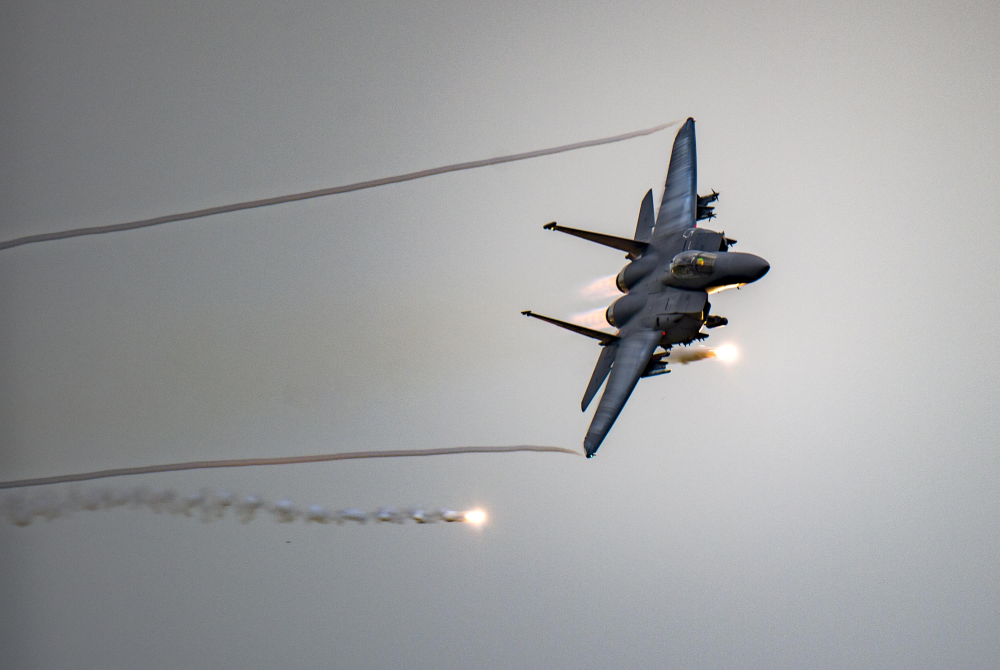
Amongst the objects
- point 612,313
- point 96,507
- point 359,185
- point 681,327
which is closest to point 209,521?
point 96,507

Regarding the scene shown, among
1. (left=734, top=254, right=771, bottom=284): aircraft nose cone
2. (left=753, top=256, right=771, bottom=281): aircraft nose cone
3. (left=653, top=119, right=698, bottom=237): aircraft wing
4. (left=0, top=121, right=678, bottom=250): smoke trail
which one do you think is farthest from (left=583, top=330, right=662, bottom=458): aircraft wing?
(left=0, top=121, right=678, bottom=250): smoke trail

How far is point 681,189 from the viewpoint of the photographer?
1430 cm

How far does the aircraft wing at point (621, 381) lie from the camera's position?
1270 cm

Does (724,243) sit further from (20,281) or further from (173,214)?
(20,281)

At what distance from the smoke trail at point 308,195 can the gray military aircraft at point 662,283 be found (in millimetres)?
1893

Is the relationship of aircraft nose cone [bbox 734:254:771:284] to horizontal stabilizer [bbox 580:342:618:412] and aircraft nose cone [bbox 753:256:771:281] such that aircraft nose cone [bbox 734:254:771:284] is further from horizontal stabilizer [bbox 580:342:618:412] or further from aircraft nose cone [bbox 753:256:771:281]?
horizontal stabilizer [bbox 580:342:618:412]

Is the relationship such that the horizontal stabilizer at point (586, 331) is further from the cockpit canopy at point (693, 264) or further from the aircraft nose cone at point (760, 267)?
the aircraft nose cone at point (760, 267)

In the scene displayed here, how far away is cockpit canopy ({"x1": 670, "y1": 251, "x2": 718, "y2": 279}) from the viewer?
12.6 metres

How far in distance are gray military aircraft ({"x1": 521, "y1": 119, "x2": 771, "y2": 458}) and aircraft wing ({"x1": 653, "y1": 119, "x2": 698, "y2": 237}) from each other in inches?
0.8

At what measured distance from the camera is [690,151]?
14555 millimetres

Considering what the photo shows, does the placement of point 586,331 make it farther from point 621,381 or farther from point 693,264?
point 693,264

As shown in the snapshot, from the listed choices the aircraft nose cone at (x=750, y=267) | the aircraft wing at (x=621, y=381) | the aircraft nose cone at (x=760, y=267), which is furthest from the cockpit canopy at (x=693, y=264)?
the aircraft wing at (x=621, y=381)

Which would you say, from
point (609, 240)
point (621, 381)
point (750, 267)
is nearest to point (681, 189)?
point (609, 240)

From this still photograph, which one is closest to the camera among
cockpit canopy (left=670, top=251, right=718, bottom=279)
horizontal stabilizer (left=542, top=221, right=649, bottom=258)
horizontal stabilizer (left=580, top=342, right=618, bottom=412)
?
cockpit canopy (left=670, top=251, right=718, bottom=279)
